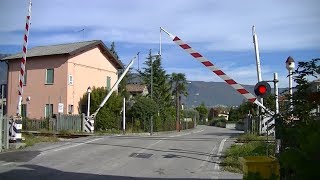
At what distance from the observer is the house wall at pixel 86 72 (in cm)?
3866

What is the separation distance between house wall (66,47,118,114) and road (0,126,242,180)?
70.4 feet

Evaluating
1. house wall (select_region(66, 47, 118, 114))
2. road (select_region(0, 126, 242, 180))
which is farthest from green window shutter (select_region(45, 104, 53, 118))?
road (select_region(0, 126, 242, 180))

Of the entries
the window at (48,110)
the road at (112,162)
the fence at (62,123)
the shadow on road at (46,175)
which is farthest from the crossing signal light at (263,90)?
the window at (48,110)

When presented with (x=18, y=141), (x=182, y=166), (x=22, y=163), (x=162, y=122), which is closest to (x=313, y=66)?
(x=182, y=166)

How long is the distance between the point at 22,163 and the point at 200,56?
608 cm

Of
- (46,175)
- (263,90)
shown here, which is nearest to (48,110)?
(46,175)

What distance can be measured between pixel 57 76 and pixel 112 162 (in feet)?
88.9

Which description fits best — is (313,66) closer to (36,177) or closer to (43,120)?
(36,177)

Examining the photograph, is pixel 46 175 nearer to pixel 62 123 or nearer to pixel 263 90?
pixel 263 90

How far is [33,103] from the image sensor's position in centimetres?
4003

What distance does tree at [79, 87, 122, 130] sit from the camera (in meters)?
36.8

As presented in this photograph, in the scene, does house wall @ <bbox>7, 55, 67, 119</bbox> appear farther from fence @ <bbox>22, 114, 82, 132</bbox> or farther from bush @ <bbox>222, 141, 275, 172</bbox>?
bush @ <bbox>222, 141, 275, 172</bbox>

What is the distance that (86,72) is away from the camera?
40.7 m

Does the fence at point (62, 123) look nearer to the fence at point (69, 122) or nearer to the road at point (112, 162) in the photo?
the fence at point (69, 122)
